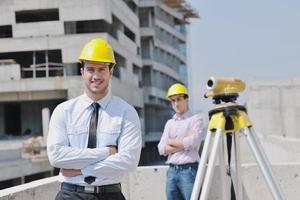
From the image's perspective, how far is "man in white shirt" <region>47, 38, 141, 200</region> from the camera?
2.80 m

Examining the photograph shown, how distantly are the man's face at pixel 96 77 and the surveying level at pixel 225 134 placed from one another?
0.63 m

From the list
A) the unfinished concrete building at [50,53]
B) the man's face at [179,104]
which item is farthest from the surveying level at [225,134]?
the unfinished concrete building at [50,53]

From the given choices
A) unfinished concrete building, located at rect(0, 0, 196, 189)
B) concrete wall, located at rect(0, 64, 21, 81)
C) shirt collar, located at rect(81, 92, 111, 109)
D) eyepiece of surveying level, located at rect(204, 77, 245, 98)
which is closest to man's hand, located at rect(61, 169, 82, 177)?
shirt collar, located at rect(81, 92, 111, 109)

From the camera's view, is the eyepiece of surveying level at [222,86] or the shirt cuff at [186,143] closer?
the eyepiece of surveying level at [222,86]

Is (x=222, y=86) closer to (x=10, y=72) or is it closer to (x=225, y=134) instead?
(x=225, y=134)

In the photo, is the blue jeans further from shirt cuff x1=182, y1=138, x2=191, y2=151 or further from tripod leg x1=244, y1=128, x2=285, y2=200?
tripod leg x1=244, y1=128, x2=285, y2=200

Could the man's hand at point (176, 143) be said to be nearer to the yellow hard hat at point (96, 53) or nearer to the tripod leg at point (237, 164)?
the tripod leg at point (237, 164)

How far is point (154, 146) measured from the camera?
1829 inches

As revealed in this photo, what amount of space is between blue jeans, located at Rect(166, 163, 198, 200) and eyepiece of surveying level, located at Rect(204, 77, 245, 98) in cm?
178

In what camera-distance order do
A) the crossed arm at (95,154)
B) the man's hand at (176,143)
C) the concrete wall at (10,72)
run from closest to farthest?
the crossed arm at (95,154) < the man's hand at (176,143) < the concrete wall at (10,72)

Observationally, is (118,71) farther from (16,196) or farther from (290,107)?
(16,196)

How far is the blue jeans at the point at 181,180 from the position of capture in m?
4.44

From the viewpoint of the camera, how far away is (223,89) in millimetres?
2758

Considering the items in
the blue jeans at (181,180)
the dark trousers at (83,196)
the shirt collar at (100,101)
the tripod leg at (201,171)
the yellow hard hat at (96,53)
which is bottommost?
the blue jeans at (181,180)
